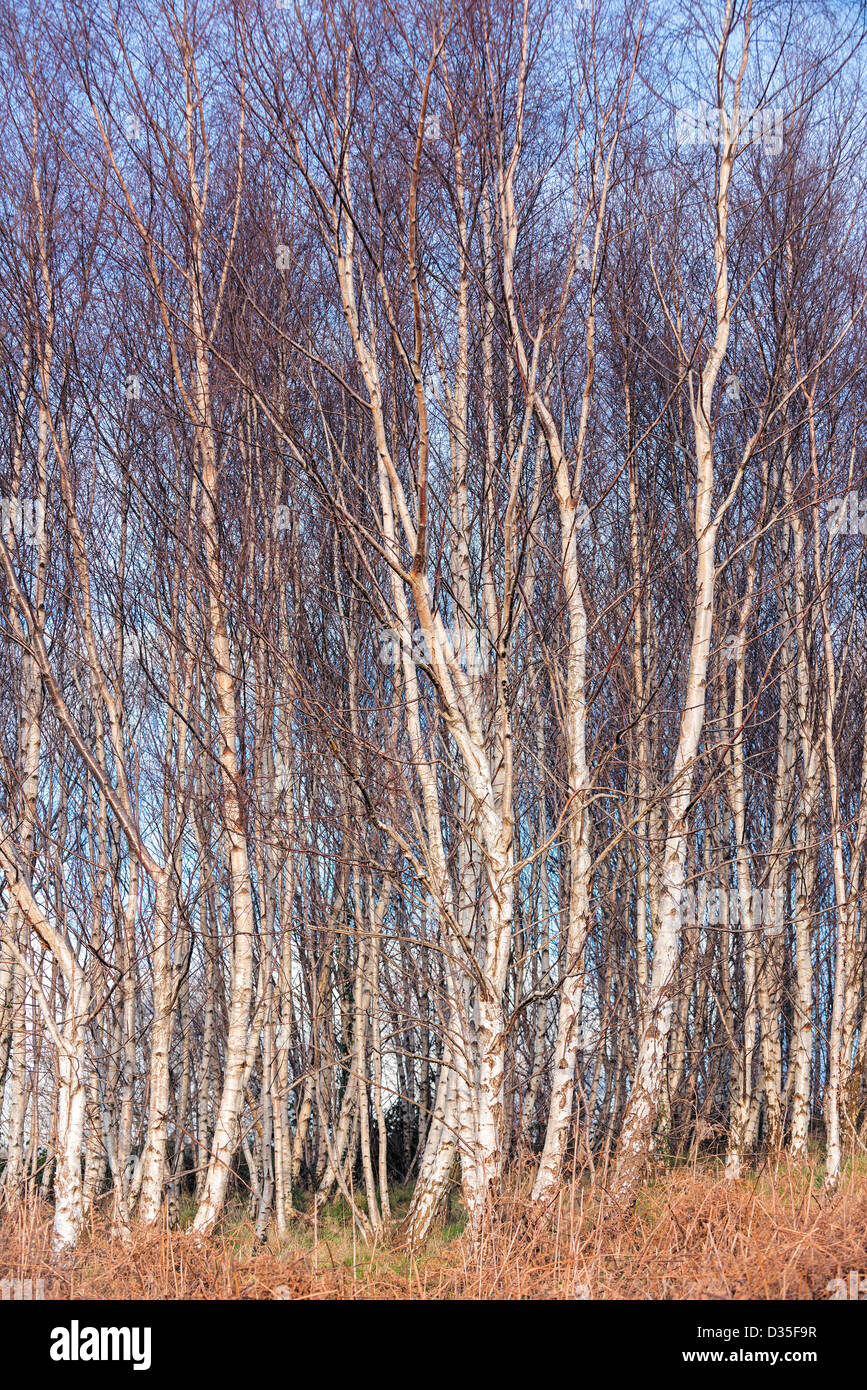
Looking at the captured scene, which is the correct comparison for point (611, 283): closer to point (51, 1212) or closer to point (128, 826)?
point (128, 826)

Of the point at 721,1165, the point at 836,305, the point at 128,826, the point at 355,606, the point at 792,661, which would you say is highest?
the point at 836,305

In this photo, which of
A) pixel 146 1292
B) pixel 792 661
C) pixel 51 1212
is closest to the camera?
pixel 146 1292

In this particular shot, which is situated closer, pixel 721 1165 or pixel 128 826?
pixel 128 826

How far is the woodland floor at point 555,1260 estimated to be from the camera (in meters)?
4.54

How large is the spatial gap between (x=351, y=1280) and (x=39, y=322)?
21.6ft

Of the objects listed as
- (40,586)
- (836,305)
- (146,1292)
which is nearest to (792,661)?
(836,305)

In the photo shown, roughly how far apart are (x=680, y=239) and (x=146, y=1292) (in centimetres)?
787

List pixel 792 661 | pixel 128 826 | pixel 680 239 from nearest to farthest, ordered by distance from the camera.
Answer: pixel 128 826, pixel 680 239, pixel 792 661

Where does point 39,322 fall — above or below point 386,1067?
above

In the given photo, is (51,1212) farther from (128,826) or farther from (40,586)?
(40,586)

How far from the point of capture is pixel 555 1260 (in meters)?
4.82

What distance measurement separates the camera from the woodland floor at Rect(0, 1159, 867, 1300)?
179 inches

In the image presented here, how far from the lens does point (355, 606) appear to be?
32.0 feet

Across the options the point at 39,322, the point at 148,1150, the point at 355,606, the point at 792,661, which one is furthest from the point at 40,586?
the point at 792,661
